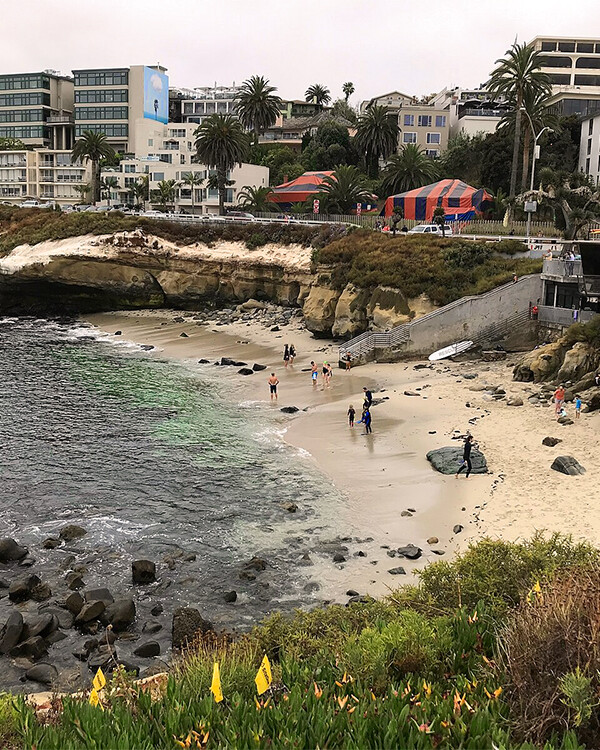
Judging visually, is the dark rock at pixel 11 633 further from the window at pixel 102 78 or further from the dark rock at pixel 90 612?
the window at pixel 102 78

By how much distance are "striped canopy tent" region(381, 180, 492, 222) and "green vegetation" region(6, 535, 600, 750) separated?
53.8 m

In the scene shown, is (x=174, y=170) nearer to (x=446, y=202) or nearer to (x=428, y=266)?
(x=446, y=202)

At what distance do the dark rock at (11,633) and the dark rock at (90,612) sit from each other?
1.29m

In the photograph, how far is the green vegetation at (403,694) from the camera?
24.8 feet

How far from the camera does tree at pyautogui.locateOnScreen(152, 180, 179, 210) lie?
9056cm

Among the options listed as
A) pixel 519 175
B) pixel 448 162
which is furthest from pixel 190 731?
pixel 448 162

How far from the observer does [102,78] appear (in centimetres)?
11950

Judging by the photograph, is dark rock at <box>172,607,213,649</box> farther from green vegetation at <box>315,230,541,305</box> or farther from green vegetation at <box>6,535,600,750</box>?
green vegetation at <box>315,230,541,305</box>

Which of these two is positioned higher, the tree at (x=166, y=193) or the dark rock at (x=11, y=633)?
the tree at (x=166, y=193)

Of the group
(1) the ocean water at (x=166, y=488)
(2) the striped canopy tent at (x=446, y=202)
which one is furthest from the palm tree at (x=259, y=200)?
(1) the ocean water at (x=166, y=488)

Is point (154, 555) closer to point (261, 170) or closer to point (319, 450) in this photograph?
point (319, 450)

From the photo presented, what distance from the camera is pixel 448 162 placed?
85.2m

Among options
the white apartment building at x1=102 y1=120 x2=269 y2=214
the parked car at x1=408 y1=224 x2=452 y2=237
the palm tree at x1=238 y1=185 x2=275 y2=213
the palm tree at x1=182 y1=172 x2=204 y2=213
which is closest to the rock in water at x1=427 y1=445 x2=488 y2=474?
the parked car at x1=408 y1=224 x2=452 y2=237

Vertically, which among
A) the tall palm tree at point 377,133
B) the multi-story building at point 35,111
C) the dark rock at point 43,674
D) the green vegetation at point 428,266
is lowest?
the dark rock at point 43,674
